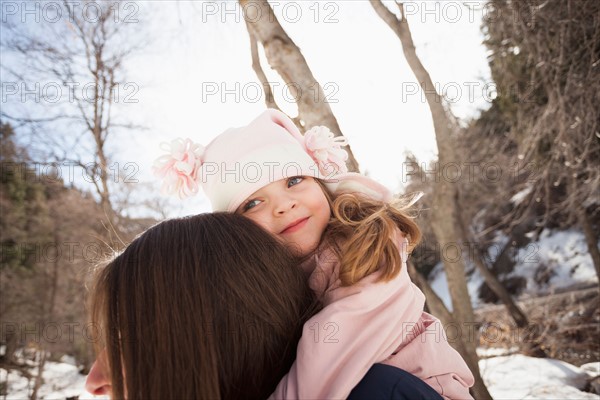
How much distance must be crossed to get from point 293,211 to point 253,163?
29 centimetres

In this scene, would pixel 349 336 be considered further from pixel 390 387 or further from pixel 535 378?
pixel 535 378

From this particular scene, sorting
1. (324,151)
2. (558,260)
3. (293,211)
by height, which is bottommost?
(558,260)

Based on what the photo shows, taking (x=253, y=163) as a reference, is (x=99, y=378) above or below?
below

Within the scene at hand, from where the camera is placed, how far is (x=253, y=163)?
196 centimetres

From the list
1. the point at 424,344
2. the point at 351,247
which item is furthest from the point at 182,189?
the point at 424,344

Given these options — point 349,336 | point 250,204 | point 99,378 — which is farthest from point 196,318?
point 250,204

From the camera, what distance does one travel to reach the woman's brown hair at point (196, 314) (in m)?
1.14

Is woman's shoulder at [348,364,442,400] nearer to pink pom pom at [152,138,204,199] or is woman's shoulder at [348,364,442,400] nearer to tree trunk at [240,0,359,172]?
pink pom pom at [152,138,204,199]

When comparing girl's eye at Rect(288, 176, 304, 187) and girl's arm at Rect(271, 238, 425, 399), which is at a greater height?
girl's eye at Rect(288, 176, 304, 187)

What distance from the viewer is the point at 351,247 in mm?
1603

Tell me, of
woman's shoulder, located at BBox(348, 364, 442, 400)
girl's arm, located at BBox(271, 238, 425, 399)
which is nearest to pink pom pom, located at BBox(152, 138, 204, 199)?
girl's arm, located at BBox(271, 238, 425, 399)

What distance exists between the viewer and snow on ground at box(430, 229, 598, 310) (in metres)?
12.1

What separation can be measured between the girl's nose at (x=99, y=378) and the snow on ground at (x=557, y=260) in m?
12.6

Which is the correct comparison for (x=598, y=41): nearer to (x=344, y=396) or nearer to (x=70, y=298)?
(x=344, y=396)
